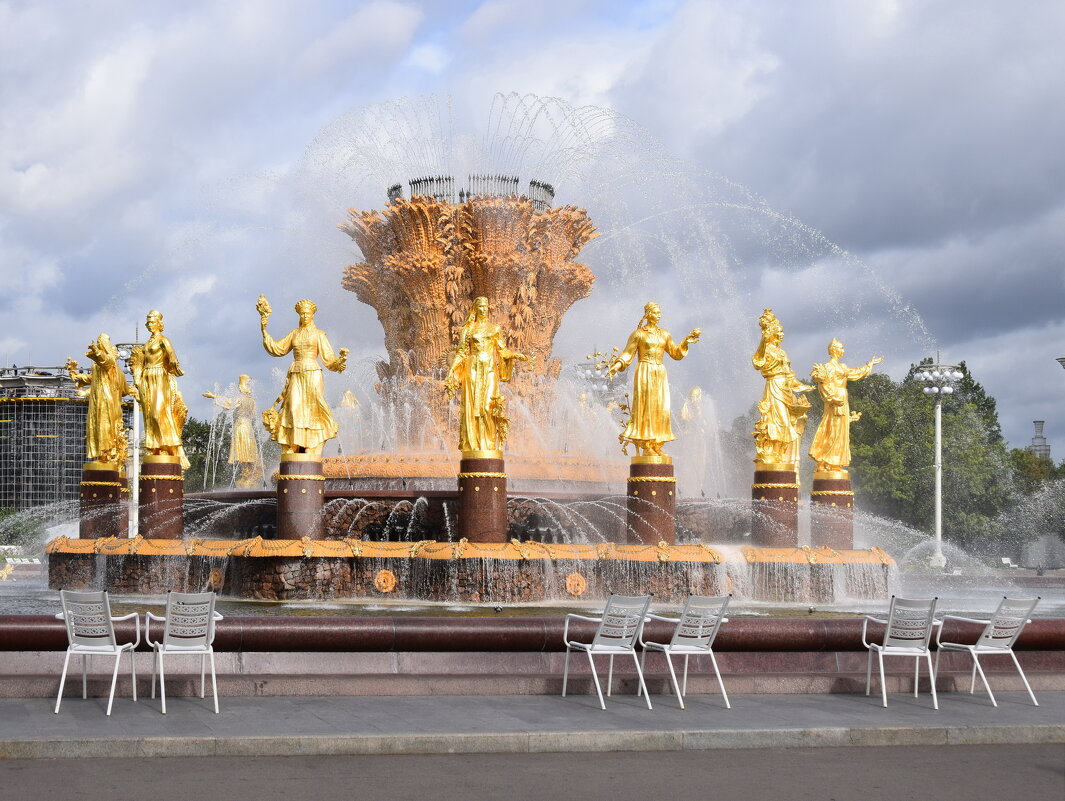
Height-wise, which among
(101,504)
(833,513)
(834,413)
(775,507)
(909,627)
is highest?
(834,413)

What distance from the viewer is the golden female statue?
18531mm

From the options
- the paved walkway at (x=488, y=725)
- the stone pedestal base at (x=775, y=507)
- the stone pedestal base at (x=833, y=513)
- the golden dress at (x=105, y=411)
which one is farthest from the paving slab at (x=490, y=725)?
the golden dress at (x=105, y=411)

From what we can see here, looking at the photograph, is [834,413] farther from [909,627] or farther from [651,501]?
[909,627]

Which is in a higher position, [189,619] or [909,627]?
[189,619]

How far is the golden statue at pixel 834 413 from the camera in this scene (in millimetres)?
21391

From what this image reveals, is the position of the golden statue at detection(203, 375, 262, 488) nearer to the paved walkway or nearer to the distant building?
the paved walkway

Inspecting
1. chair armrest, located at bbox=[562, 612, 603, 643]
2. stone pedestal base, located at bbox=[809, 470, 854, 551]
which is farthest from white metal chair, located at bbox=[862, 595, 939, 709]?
stone pedestal base, located at bbox=[809, 470, 854, 551]

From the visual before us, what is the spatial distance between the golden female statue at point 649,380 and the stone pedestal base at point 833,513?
3.83m

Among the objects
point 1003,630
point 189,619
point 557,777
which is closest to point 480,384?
point 189,619

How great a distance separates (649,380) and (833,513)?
14.6 feet

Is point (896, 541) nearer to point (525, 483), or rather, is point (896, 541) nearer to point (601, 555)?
point (525, 483)

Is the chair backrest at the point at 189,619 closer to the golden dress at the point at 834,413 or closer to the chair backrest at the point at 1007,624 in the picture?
the chair backrest at the point at 1007,624

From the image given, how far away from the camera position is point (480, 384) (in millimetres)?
17625

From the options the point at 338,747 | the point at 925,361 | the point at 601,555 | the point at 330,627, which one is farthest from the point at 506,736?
the point at 925,361
